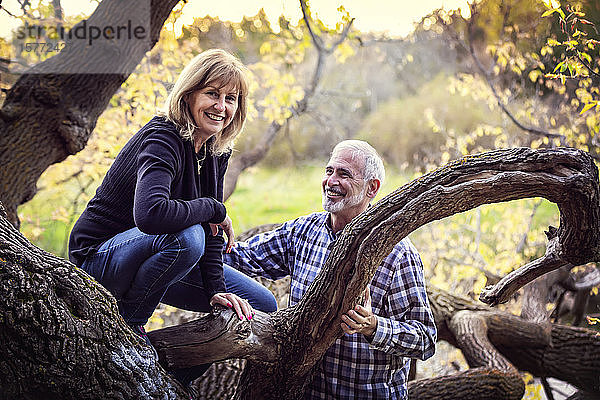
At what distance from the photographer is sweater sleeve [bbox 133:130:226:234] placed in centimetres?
187

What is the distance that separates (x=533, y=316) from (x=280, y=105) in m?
3.51

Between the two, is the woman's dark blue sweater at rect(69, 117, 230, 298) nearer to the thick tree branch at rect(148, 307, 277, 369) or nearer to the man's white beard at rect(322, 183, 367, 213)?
the thick tree branch at rect(148, 307, 277, 369)

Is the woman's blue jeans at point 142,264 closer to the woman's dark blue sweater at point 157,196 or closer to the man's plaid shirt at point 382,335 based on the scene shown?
the woman's dark blue sweater at point 157,196

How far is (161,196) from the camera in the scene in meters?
1.88

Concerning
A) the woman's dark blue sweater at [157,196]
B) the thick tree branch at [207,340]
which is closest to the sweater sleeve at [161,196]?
the woman's dark blue sweater at [157,196]

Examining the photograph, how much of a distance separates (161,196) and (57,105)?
1842 mm

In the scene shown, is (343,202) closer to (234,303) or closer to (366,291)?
(366,291)

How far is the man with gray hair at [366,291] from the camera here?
2.31 metres

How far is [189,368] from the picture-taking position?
88.1 inches

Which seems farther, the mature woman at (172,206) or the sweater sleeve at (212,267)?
the sweater sleeve at (212,267)

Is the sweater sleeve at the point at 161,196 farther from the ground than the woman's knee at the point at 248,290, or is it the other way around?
the sweater sleeve at the point at 161,196

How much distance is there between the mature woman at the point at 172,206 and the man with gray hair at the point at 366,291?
51cm

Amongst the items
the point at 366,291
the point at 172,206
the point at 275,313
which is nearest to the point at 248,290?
the point at 275,313

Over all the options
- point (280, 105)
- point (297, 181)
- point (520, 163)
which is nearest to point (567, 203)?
point (520, 163)
